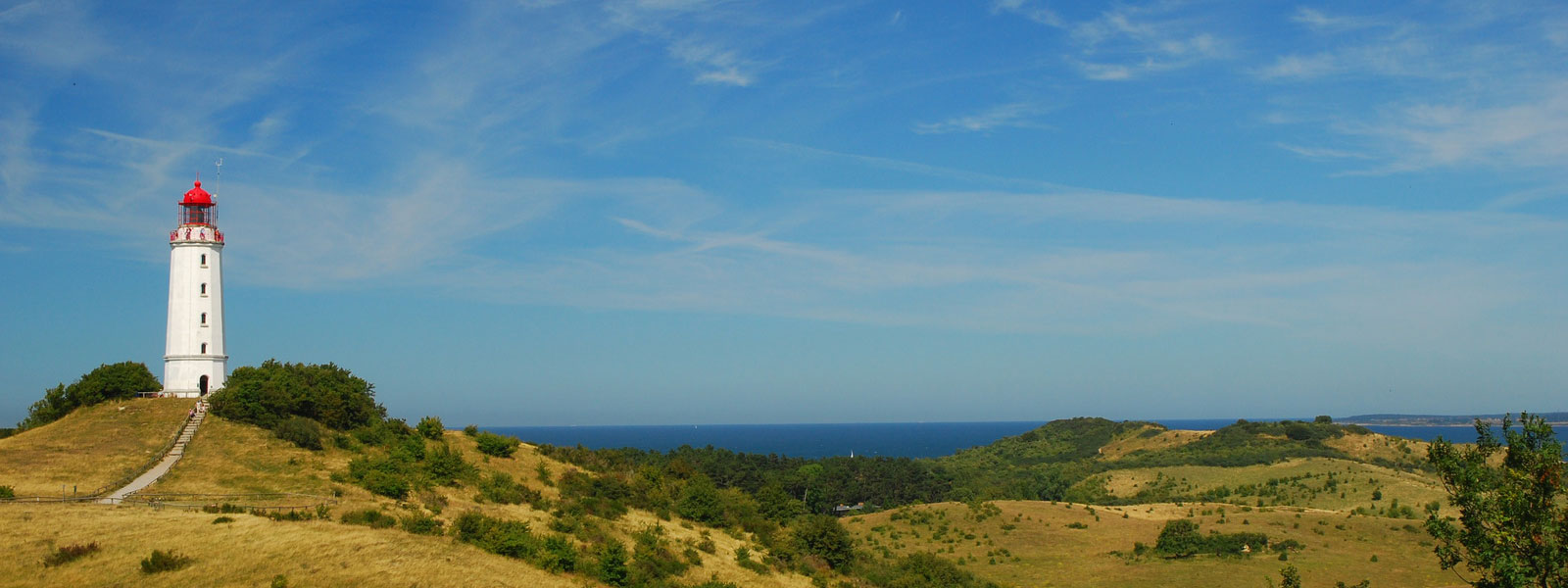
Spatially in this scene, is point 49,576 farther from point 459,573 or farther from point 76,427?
point 76,427

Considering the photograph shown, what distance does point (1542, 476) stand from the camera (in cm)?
2359

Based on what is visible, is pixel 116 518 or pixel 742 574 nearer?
pixel 116 518

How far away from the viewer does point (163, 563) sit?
25672mm

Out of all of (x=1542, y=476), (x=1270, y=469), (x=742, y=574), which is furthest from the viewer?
(x=1270, y=469)

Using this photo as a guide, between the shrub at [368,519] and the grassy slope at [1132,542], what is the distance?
112 ft

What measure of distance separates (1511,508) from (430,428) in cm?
4695

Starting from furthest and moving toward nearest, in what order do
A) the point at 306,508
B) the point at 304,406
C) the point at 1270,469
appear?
the point at 1270,469 → the point at 304,406 → the point at 306,508

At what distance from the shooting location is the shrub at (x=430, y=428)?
52.9 meters

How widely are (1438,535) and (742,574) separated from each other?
24614 mm

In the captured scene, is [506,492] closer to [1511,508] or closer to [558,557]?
[558,557]

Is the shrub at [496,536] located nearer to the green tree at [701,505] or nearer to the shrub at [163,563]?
the shrub at [163,563]

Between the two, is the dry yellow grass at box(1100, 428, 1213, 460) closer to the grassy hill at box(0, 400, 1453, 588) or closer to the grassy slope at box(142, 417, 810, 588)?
the grassy hill at box(0, 400, 1453, 588)

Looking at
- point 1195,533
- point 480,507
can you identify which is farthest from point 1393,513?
point 480,507

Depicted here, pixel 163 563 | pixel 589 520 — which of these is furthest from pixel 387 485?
pixel 163 563
